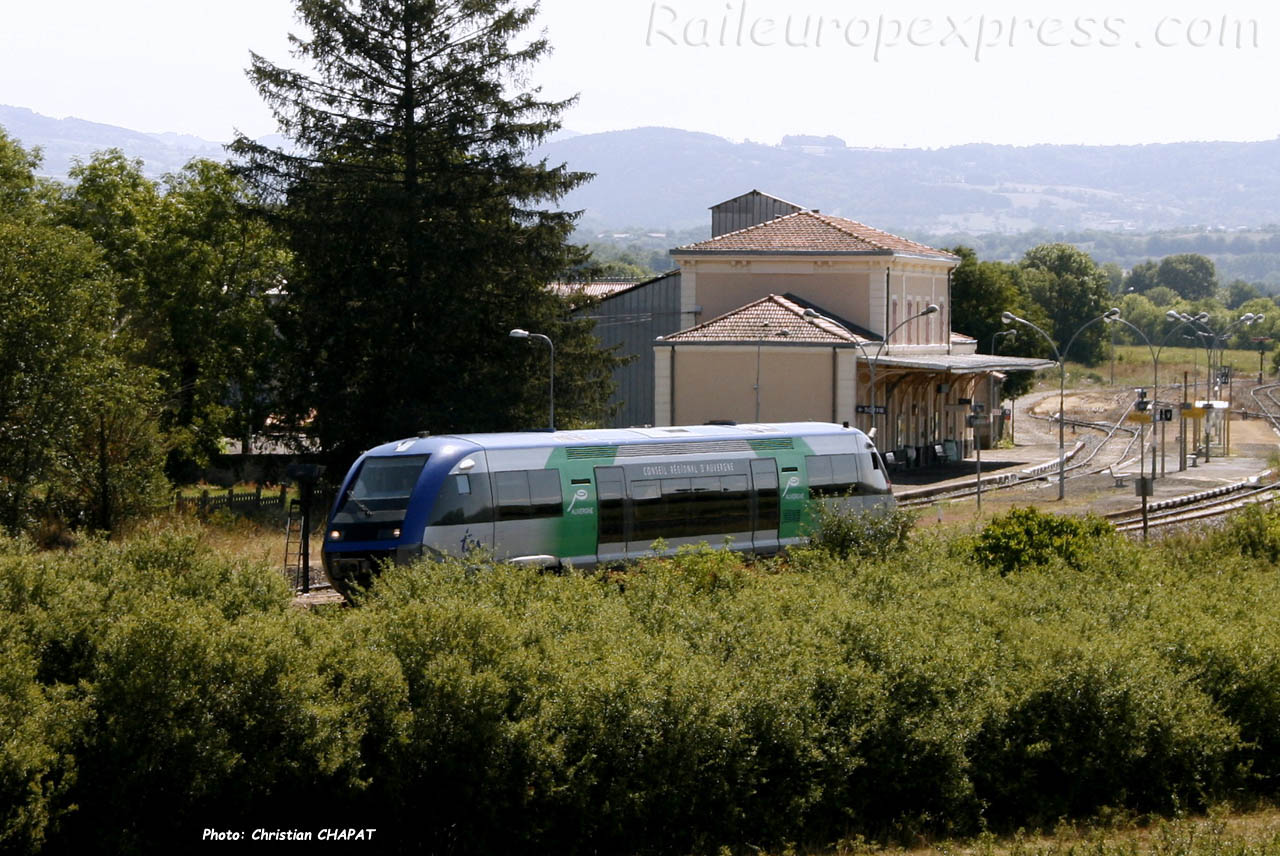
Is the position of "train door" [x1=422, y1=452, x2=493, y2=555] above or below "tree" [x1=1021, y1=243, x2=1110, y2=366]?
below

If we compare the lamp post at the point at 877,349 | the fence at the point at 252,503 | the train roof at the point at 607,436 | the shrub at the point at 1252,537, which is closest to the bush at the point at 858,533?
the train roof at the point at 607,436

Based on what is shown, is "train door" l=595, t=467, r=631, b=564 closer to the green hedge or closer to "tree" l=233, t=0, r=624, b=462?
the green hedge

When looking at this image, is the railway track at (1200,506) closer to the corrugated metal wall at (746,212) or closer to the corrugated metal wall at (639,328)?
the corrugated metal wall at (639,328)

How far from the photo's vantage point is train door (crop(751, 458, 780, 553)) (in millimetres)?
22891

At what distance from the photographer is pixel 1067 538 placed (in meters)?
19.6

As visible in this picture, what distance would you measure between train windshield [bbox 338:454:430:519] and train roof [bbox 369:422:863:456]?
0.20 metres

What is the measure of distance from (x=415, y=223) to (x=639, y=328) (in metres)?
19.9

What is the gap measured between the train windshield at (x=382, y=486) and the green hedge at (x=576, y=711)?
5.04 meters

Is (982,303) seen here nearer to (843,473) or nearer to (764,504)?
(843,473)

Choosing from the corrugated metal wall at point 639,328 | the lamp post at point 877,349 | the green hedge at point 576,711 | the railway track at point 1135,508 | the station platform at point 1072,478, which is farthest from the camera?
the corrugated metal wall at point 639,328

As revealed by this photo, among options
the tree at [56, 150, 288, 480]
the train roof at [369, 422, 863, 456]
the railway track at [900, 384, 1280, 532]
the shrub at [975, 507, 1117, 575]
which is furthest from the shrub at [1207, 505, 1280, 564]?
the tree at [56, 150, 288, 480]

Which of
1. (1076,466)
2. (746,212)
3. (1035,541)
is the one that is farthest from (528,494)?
(746,212)

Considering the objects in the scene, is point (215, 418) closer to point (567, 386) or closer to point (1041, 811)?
point (567, 386)

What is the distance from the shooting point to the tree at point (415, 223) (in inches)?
1433
